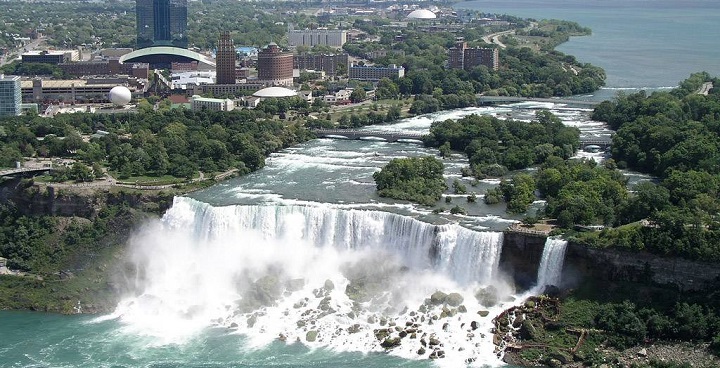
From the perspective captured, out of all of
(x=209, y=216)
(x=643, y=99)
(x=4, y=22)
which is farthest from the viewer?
(x=4, y=22)

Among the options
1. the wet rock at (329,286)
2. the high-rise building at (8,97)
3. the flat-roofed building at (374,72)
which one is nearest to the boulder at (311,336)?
the wet rock at (329,286)

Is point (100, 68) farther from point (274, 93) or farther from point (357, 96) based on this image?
point (357, 96)

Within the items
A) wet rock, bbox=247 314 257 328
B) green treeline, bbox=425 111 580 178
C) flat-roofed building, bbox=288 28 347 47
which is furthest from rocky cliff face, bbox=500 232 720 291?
flat-roofed building, bbox=288 28 347 47

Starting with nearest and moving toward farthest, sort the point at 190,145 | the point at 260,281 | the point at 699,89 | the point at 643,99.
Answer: the point at 260,281 < the point at 190,145 < the point at 643,99 < the point at 699,89

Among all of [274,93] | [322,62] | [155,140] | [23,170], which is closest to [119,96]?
[274,93]

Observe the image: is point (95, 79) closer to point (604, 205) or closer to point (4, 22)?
point (604, 205)

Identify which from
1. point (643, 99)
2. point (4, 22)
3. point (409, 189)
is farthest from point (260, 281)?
point (4, 22)
